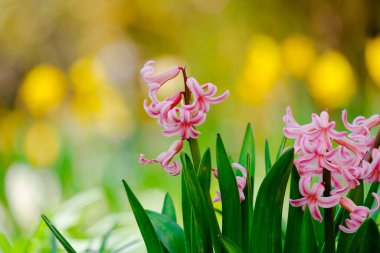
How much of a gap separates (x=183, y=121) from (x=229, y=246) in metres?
0.17

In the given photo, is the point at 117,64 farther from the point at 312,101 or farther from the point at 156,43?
the point at 312,101

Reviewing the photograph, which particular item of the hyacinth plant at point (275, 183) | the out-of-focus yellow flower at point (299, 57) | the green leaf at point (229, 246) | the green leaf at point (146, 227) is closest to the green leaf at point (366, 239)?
the hyacinth plant at point (275, 183)

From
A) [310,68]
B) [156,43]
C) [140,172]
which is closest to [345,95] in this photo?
[310,68]

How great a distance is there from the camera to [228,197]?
3.08 ft

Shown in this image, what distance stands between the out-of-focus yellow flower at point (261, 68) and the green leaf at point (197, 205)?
254 centimetres

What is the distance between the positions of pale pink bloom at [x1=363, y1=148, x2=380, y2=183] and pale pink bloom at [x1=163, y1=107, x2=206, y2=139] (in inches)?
8.4

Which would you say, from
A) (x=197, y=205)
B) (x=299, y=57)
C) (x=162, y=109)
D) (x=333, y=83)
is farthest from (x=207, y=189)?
(x=299, y=57)

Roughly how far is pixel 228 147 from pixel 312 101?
0.53 meters

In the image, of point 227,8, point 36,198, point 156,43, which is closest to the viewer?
point 36,198

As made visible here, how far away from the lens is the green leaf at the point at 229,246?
896 millimetres

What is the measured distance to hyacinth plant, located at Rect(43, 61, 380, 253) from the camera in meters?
0.87

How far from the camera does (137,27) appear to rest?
4871mm

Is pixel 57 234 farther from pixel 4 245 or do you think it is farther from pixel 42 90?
pixel 42 90

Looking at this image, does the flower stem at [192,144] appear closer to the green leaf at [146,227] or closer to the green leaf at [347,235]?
the green leaf at [146,227]
